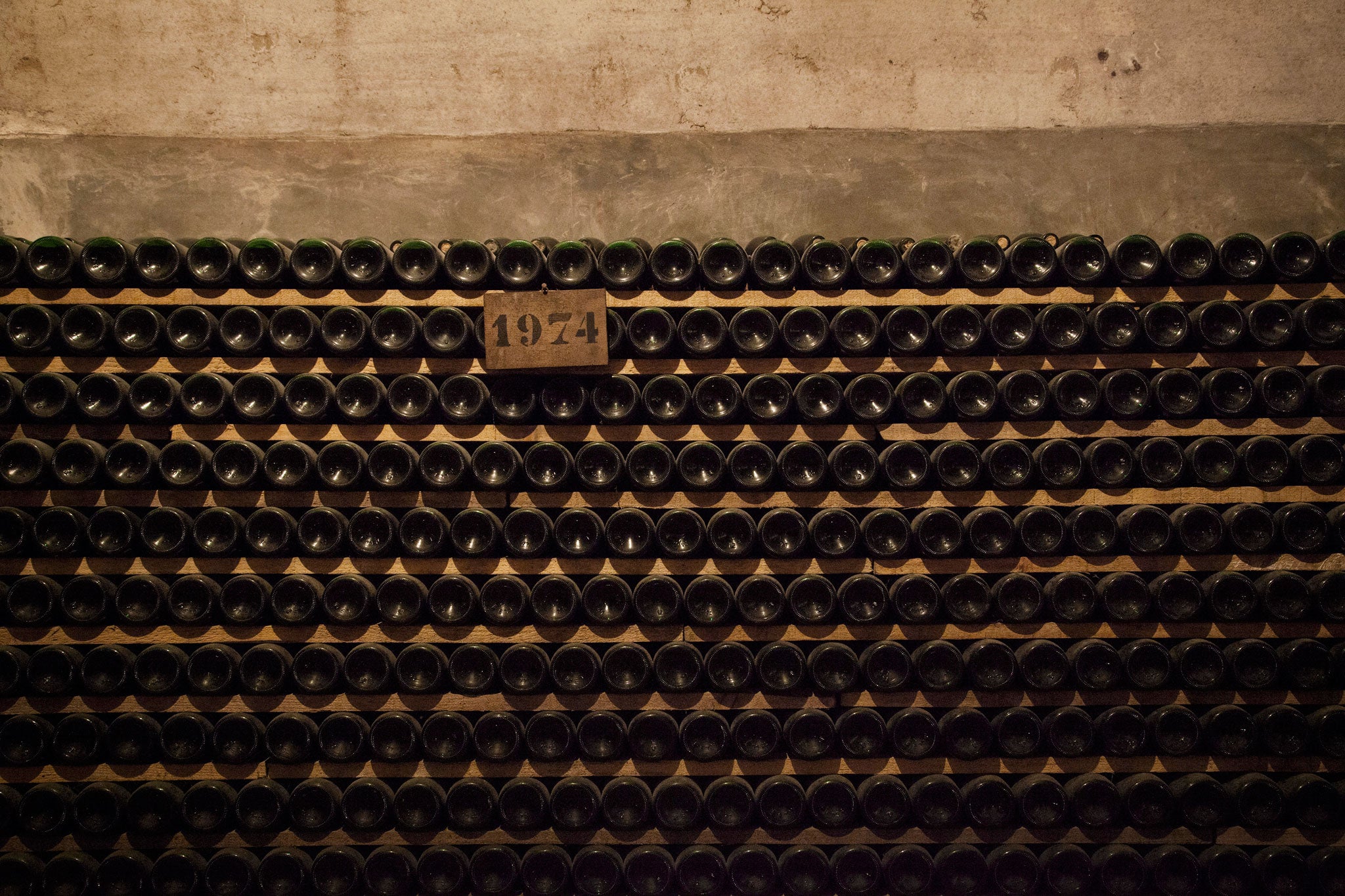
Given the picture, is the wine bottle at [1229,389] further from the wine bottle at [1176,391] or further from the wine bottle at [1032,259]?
the wine bottle at [1032,259]

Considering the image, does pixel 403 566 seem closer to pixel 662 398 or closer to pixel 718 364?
pixel 662 398

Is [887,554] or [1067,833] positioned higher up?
[887,554]

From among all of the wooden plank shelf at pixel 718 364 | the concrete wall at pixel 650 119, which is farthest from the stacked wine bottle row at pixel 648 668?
the concrete wall at pixel 650 119

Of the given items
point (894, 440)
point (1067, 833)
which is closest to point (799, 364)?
point (894, 440)

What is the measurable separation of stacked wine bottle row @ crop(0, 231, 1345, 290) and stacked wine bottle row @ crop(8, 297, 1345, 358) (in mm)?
119

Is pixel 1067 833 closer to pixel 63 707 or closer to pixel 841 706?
pixel 841 706

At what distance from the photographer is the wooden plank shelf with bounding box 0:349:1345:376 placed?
9.93 feet

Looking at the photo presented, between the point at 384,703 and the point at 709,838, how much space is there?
141 centimetres

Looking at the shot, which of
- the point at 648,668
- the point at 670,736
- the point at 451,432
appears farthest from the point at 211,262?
the point at 670,736

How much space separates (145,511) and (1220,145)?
16.4 feet

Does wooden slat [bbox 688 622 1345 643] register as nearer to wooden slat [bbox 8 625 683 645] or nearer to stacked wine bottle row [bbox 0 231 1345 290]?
wooden slat [bbox 8 625 683 645]

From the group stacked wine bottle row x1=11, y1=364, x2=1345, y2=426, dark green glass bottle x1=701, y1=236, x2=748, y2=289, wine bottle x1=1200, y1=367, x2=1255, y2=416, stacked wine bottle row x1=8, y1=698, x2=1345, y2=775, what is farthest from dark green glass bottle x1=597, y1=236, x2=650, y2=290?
wine bottle x1=1200, y1=367, x2=1255, y2=416

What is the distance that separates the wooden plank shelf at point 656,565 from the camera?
2.96 m

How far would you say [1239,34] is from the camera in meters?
3.40
